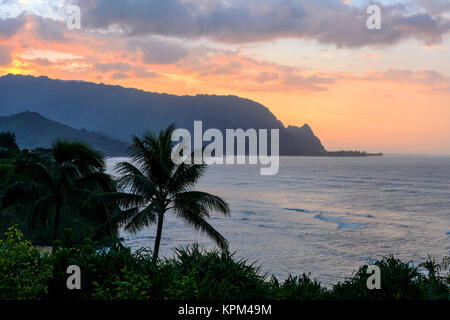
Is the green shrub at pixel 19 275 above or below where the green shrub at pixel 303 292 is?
above

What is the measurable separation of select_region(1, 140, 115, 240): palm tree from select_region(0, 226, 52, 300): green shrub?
8.38 metres

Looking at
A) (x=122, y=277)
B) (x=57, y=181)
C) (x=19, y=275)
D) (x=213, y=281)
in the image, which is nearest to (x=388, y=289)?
(x=213, y=281)

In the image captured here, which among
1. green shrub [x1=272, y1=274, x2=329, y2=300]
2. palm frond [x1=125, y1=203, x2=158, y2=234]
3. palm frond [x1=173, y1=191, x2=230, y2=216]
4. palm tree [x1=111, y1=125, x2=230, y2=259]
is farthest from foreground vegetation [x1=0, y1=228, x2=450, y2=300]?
palm frond [x1=173, y1=191, x2=230, y2=216]

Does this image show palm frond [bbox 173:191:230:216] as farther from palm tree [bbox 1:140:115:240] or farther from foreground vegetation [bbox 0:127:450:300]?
palm tree [bbox 1:140:115:240]

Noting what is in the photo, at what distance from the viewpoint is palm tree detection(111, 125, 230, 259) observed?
16.7 metres

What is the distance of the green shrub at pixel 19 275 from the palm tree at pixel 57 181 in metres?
8.38

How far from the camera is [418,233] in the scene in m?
45.2

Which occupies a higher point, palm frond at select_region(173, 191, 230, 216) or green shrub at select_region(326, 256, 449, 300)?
palm frond at select_region(173, 191, 230, 216)

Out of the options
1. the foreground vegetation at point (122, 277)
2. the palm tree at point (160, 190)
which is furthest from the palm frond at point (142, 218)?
the foreground vegetation at point (122, 277)

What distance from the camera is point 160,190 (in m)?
17.5

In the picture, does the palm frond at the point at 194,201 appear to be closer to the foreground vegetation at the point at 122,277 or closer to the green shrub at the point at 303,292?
the green shrub at the point at 303,292

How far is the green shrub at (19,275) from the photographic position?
9008 millimetres
